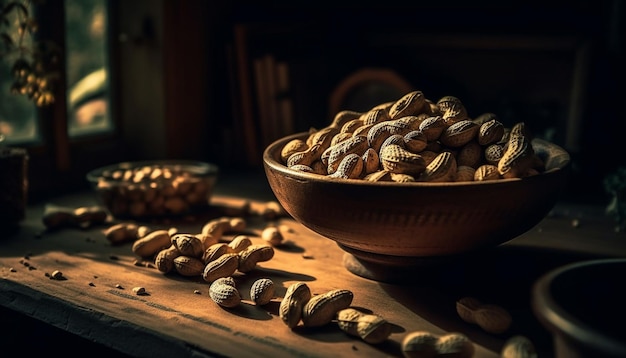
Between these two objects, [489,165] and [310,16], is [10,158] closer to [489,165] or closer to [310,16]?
[489,165]

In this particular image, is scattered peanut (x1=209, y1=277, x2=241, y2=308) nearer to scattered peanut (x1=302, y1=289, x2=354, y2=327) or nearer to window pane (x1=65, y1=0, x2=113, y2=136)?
scattered peanut (x1=302, y1=289, x2=354, y2=327)

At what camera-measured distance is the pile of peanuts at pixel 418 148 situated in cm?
108

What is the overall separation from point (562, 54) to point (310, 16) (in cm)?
87

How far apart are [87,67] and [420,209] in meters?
1.41

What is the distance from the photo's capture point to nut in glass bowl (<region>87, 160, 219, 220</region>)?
1.62 metres

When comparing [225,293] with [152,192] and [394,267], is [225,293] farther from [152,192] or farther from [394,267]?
[152,192]

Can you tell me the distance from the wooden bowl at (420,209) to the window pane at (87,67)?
1.13 meters

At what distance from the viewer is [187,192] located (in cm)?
168

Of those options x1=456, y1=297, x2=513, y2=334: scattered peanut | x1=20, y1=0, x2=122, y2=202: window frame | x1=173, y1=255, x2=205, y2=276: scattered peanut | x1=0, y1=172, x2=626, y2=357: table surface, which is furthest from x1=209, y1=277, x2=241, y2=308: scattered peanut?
x1=20, y1=0, x2=122, y2=202: window frame

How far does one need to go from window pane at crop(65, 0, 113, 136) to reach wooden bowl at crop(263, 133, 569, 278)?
3.71 ft

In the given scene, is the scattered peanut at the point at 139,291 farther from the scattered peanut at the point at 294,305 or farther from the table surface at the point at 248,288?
the scattered peanut at the point at 294,305

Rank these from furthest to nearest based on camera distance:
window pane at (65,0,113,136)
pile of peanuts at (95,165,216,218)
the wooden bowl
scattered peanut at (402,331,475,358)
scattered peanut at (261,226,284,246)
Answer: window pane at (65,0,113,136), pile of peanuts at (95,165,216,218), scattered peanut at (261,226,284,246), the wooden bowl, scattered peanut at (402,331,475,358)

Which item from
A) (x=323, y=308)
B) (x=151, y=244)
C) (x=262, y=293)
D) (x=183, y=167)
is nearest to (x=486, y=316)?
(x=323, y=308)

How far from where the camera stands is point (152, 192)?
5.33 ft
